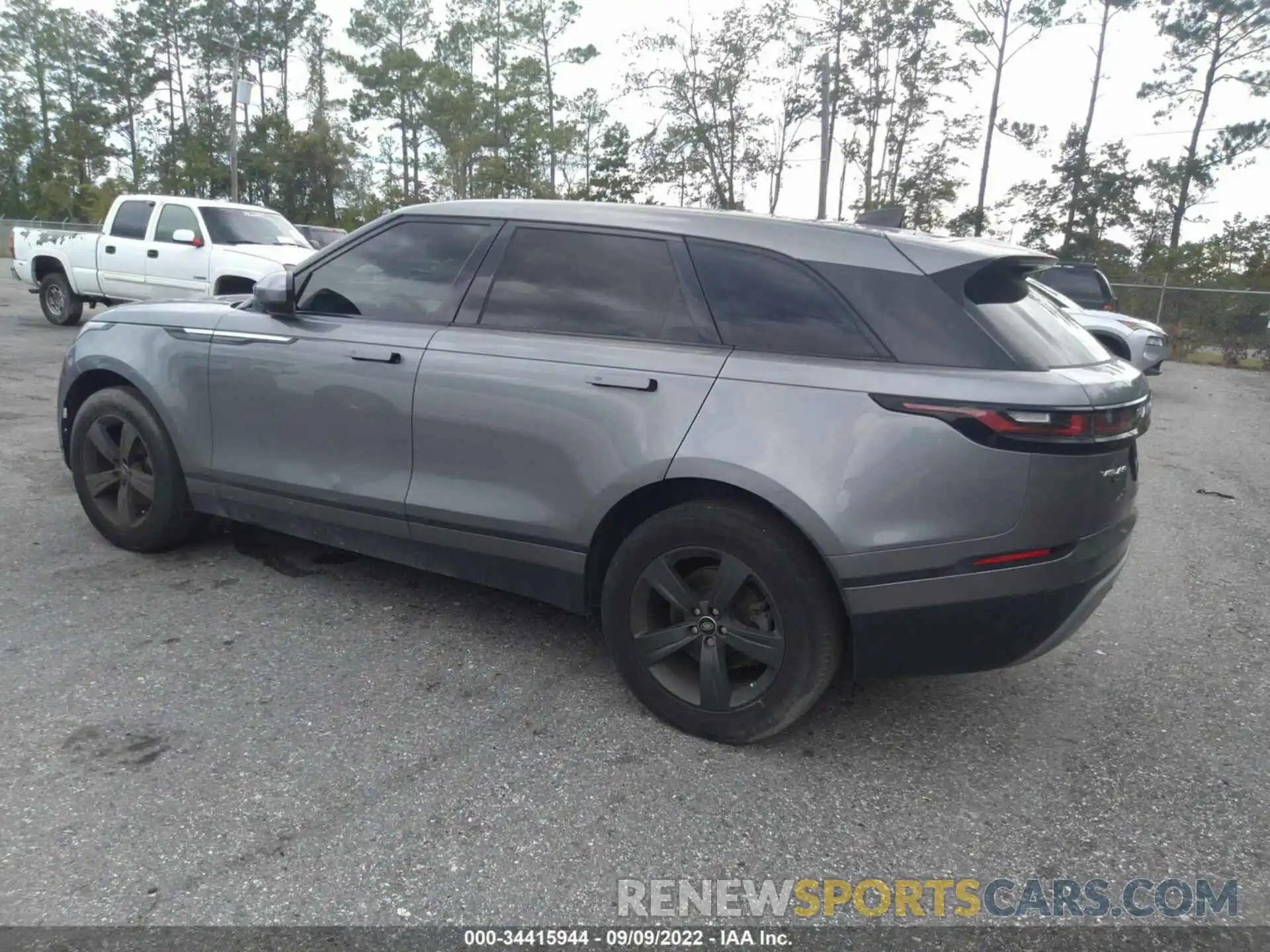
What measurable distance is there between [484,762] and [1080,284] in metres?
14.0

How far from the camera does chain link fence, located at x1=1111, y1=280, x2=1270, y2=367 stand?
20.7 m

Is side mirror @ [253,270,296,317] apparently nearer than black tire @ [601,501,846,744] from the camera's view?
No

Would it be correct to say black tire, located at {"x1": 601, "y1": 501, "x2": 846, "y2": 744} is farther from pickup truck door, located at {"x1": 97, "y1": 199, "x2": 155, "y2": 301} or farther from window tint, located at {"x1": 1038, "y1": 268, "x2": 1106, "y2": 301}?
window tint, located at {"x1": 1038, "y1": 268, "x2": 1106, "y2": 301}

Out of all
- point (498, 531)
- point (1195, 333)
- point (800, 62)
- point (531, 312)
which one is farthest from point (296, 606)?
point (800, 62)

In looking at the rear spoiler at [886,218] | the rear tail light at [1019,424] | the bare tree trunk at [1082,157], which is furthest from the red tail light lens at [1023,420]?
the bare tree trunk at [1082,157]

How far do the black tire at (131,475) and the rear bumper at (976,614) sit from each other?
322cm

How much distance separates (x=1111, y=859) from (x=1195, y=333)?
2282 cm

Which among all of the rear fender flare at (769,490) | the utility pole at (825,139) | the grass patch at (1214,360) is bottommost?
the grass patch at (1214,360)

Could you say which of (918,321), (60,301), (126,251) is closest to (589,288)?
(918,321)

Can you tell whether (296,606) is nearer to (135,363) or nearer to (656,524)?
(135,363)

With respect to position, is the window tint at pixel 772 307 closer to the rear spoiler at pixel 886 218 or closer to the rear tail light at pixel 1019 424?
the rear tail light at pixel 1019 424

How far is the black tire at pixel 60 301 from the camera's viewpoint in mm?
13469

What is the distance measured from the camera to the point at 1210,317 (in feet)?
69.9

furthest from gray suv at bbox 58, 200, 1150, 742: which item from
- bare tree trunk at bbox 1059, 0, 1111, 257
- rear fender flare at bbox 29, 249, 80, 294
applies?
bare tree trunk at bbox 1059, 0, 1111, 257
